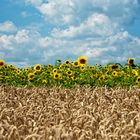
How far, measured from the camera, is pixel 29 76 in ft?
50.4

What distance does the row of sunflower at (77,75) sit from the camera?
14.7 metres

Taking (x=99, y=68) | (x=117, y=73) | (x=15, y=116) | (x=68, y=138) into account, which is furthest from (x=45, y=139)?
(x=99, y=68)

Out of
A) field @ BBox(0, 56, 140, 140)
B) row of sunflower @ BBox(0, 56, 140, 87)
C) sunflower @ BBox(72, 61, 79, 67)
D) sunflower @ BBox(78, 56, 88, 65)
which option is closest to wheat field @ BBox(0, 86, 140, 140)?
field @ BBox(0, 56, 140, 140)

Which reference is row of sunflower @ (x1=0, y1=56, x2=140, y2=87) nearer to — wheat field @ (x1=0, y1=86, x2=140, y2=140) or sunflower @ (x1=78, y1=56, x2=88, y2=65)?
→ sunflower @ (x1=78, y1=56, x2=88, y2=65)

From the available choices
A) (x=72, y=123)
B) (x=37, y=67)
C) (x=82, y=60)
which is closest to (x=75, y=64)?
(x=82, y=60)

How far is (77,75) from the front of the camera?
15.7 metres

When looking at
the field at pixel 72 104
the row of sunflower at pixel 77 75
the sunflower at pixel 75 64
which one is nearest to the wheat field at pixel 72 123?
the field at pixel 72 104

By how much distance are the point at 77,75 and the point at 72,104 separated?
7.44m

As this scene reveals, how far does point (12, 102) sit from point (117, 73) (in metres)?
6.83

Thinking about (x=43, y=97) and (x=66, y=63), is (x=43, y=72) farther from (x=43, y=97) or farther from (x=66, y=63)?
(x=43, y=97)

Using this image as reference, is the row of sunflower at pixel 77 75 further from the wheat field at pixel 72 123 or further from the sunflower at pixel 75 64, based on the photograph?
the wheat field at pixel 72 123

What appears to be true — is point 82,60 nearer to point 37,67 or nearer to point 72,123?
point 37,67

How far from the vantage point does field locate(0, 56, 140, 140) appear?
527 centimetres

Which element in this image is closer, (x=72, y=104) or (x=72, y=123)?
(x=72, y=123)
